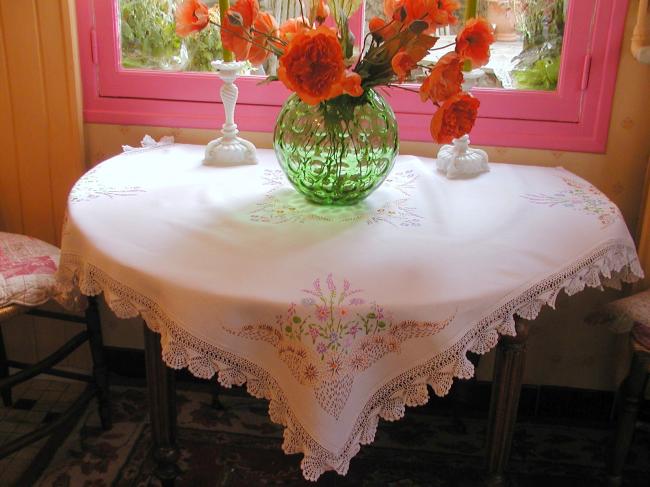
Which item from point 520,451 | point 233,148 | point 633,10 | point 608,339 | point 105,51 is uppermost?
→ point 633,10

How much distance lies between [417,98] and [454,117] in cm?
69

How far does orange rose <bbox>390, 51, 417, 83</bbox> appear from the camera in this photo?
1202 millimetres

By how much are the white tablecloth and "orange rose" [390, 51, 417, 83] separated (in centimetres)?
28

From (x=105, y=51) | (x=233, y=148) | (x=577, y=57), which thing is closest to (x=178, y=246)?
(x=233, y=148)

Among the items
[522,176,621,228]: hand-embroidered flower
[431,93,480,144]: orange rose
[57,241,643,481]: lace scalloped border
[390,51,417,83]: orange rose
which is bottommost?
[57,241,643,481]: lace scalloped border

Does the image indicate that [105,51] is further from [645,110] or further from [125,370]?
[645,110]

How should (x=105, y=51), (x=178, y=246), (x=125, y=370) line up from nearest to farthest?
1. (x=178, y=246)
2. (x=105, y=51)
3. (x=125, y=370)

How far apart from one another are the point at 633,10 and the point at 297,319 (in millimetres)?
1258

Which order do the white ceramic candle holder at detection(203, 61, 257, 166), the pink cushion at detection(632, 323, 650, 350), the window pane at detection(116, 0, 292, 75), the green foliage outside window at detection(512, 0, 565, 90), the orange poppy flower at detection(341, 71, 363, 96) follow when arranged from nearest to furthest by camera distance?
the orange poppy flower at detection(341, 71, 363, 96), the pink cushion at detection(632, 323, 650, 350), the white ceramic candle holder at detection(203, 61, 257, 166), the green foliage outside window at detection(512, 0, 565, 90), the window pane at detection(116, 0, 292, 75)

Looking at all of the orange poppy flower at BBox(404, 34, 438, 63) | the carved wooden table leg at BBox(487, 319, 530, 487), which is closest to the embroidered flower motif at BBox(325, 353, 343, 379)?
the carved wooden table leg at BBox(487, 319, 530, 487)

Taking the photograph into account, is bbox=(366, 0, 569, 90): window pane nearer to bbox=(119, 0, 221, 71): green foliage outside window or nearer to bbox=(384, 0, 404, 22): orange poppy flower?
bbox=(119, 0, 221, 71): green foliage outside window

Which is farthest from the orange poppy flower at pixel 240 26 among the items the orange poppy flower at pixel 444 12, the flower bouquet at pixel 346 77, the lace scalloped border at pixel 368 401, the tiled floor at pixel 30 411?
the tiled floor at pixel 30 411

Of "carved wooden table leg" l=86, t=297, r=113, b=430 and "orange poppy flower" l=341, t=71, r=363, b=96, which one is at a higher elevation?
"orange poppy flower" l=341, t=71, r=363, b=96

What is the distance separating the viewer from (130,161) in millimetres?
1721
